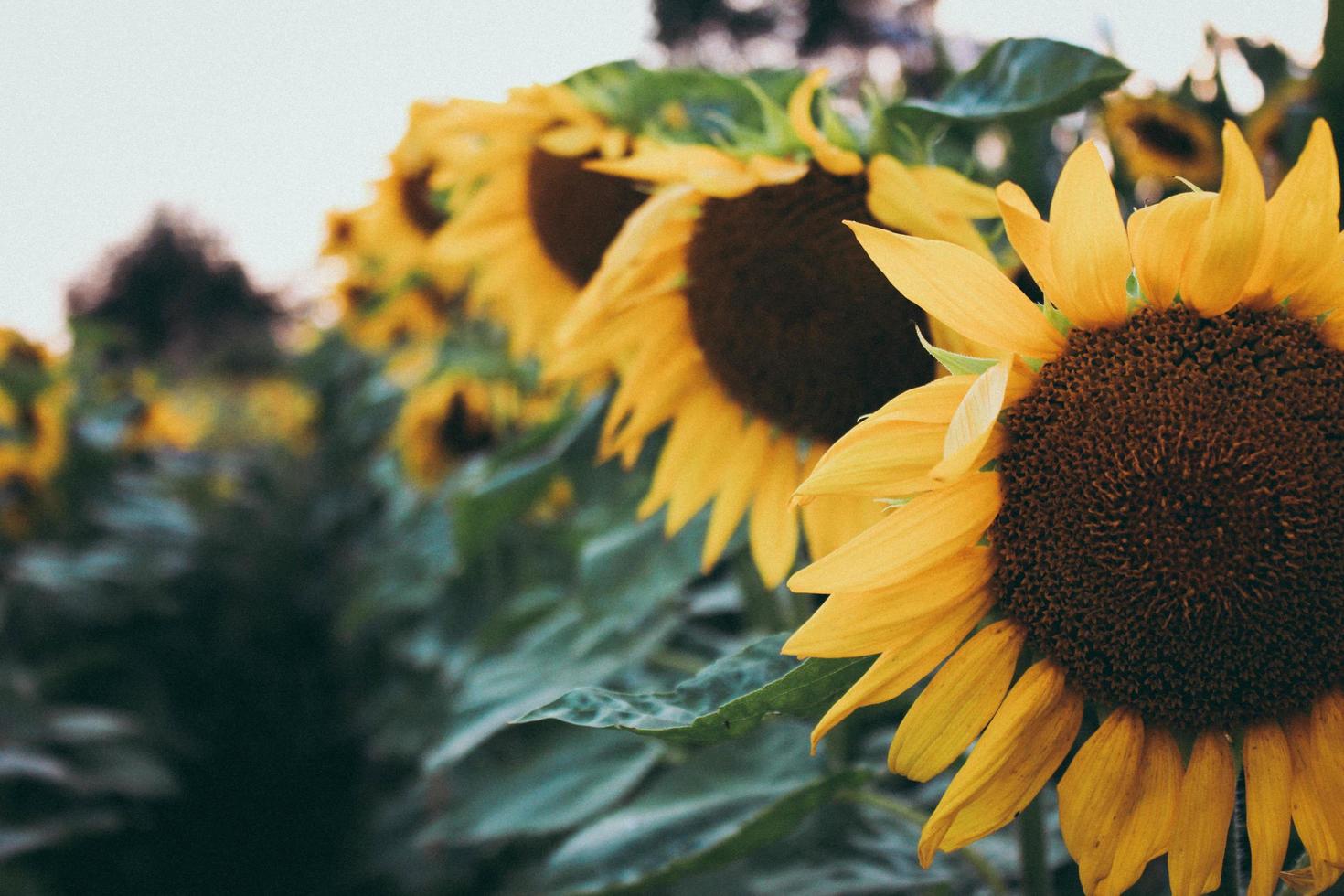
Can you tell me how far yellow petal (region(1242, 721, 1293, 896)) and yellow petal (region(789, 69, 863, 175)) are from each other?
45 centimetres

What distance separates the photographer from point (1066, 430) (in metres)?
0.53

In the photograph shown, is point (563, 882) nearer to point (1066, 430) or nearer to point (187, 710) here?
point (1066, 430)

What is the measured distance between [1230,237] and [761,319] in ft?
1.40

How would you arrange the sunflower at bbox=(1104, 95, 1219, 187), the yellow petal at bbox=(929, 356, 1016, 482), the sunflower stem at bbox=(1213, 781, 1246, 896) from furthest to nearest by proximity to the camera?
the sunflower at bbox=(1104, 95, 1219, 187) → the sunflower stem at bbox=(1213, 781, 1246, 896) → the yellow petal at bbox=(929, 356, 1016, 482)

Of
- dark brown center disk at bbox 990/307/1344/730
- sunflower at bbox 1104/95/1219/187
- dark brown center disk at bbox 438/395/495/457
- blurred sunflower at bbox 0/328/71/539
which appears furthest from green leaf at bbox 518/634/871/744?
blurred sunflower at bbox 0/328/71/539

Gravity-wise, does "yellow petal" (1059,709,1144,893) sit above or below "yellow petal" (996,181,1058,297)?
below

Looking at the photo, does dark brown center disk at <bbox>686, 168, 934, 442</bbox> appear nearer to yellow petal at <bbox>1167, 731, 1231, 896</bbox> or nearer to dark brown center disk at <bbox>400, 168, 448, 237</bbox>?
yellow petal at <bbox>1167, 731, 1231, 896</bbox>

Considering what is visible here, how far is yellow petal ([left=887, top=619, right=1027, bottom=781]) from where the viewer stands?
1.74 feet

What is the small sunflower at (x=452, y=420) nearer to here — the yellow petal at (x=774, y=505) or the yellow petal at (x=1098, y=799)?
the yellow petal at (x=774, y=505)

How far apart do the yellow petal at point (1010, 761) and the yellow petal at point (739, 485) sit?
438 mm

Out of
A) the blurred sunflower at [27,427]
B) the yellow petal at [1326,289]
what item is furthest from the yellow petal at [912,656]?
the blurred sunflower at [27,427]

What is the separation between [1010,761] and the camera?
0.53m

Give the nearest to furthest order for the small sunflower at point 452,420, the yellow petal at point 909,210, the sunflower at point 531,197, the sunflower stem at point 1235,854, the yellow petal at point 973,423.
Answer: the yellow petal at point 973,423 < the sunflower stem at point 1235,854 < the yellow petal at point 909,210 < the sunflower at point 531,197 < the small sunflower at point 452,420

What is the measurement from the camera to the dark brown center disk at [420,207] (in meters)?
2.18
